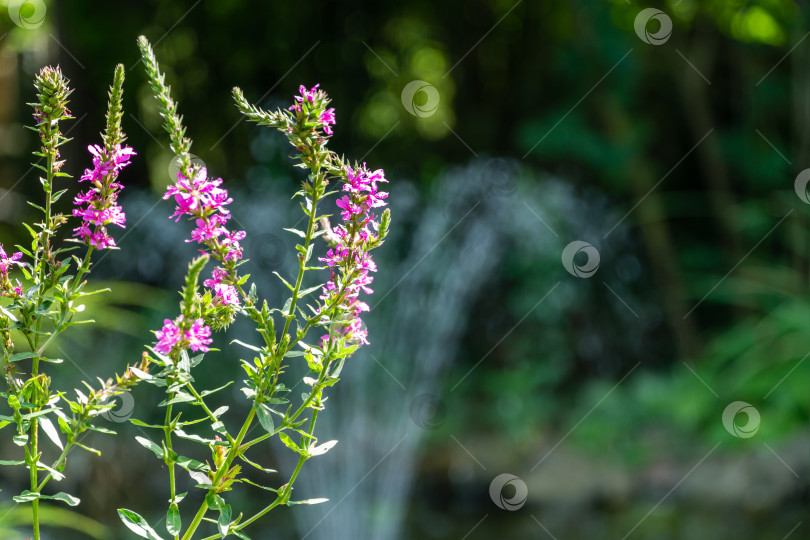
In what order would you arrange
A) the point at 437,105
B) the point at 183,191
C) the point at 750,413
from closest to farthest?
the point at 183,191 < the point at 750,413 < the point at 437,105

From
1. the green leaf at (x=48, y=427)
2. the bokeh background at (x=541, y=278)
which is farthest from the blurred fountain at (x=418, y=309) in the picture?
the green leaf at (x=48, y=427)

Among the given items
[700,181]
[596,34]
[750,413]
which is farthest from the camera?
[700,181]

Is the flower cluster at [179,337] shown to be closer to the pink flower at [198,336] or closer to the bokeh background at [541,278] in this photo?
the pink flower at [198,336]

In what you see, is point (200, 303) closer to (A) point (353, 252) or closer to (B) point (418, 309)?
(A) point (353, 252)

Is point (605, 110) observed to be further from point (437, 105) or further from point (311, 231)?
point (311, 231)

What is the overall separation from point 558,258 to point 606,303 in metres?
0.65

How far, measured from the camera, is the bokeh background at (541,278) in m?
4.38

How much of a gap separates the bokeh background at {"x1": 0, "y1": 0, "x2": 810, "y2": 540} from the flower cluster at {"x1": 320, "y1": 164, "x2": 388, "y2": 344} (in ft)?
10.1

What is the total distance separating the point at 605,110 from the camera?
17.8 ft

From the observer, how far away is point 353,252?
0.94 m

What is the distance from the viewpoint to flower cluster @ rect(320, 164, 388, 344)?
→ 0.93 meters

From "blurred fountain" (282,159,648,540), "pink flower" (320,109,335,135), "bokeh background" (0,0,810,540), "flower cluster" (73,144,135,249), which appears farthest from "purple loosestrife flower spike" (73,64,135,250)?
"blurred fountain" (282,159,648,540)

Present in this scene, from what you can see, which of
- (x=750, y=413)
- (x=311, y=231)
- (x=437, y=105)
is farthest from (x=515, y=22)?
(x=311, y=231)

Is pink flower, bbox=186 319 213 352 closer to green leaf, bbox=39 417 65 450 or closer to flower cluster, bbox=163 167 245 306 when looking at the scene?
flower cluster, bbox=163 167 245 306
